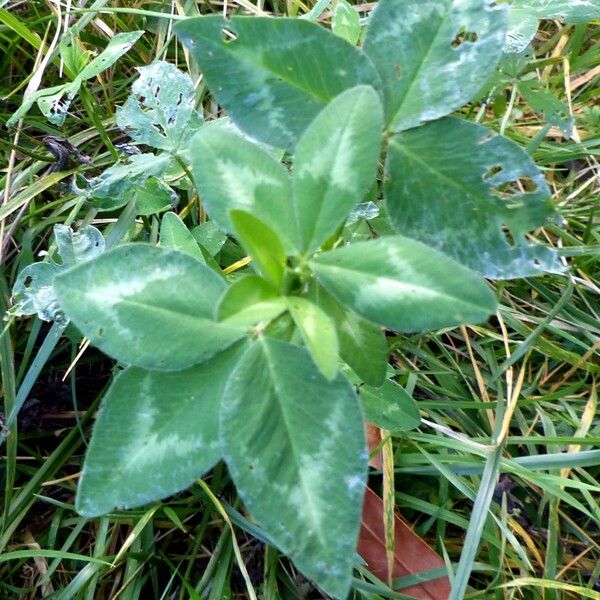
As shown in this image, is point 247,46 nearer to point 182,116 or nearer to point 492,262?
point 492,262

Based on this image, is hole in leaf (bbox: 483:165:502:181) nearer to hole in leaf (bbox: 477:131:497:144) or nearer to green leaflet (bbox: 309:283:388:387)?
hole in leaf (bbox: 477:131:497:144)

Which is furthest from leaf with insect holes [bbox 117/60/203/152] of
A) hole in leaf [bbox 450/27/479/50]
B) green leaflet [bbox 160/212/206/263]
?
hole in leaf [bbox 450/27/479/50]

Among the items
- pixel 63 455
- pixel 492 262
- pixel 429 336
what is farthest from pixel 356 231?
pixel 63 455

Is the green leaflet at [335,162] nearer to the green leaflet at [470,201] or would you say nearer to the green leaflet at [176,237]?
the green leaflet at [470,201]

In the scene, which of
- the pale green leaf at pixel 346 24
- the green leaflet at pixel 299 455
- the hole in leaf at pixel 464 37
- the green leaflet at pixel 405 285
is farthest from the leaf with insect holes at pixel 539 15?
the green leaflet at pixel 299 455

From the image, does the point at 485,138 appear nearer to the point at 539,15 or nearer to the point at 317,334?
the point at 317,334
